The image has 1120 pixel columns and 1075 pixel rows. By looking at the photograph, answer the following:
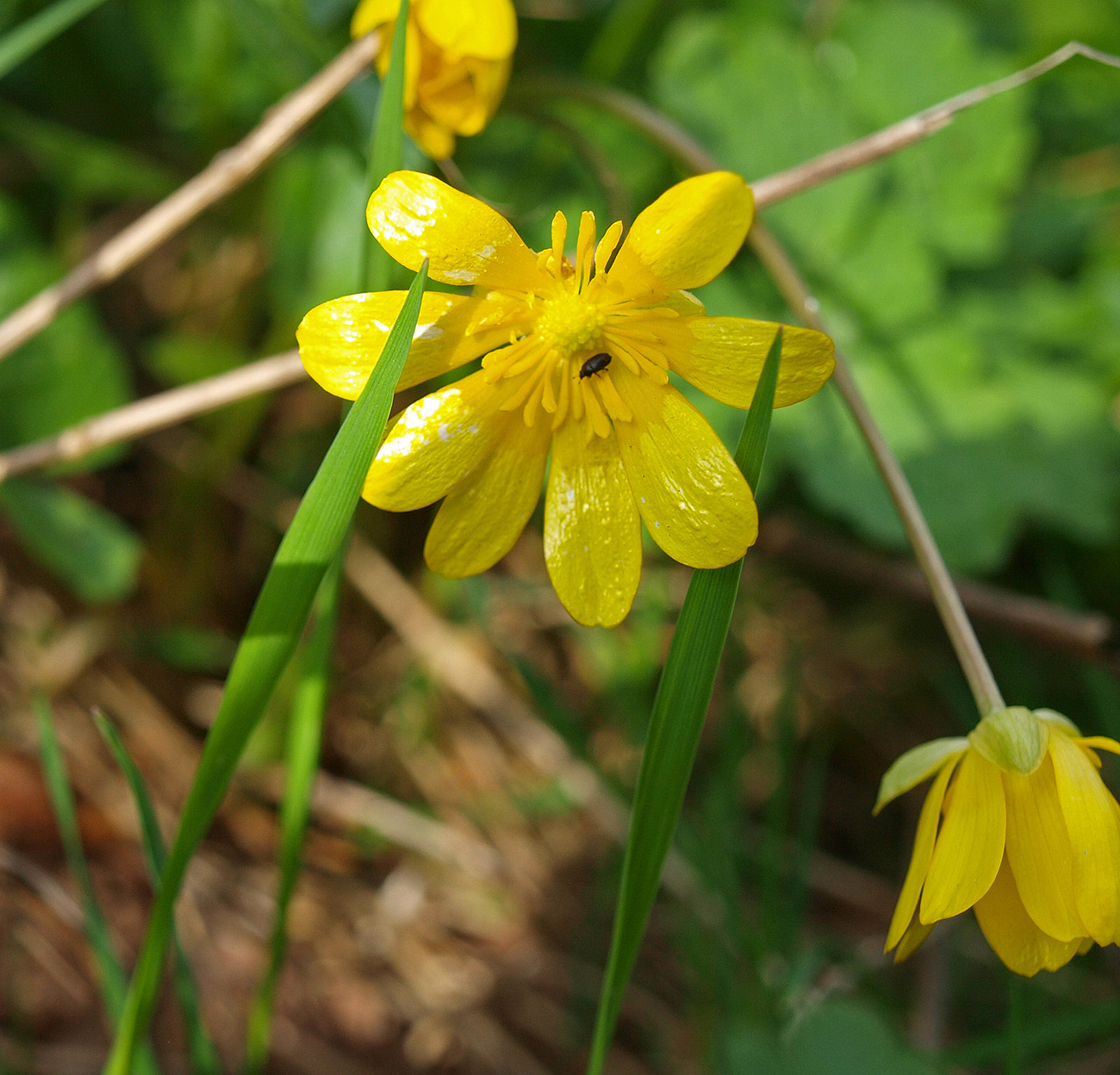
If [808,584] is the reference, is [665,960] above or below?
below

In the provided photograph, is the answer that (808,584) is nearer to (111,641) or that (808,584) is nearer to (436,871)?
(436,871)

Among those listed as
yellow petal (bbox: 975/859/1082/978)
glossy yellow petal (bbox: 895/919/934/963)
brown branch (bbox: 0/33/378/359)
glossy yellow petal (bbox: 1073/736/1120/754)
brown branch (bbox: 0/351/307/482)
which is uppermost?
brown branch (bbox: 0/33/378/359)

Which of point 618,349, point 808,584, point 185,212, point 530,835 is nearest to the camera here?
point 618,349

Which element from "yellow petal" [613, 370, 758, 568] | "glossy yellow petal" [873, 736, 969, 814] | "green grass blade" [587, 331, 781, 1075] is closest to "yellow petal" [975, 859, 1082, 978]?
"glossy yellow petal" [873, 736, 969, 814]

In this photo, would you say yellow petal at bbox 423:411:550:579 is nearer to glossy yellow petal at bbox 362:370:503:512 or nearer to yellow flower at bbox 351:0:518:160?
glossy yellow petal at bbox 362:370:503:512

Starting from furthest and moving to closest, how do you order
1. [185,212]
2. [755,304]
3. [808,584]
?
1. [808,584]
2. [755,304]
3. [185,212]

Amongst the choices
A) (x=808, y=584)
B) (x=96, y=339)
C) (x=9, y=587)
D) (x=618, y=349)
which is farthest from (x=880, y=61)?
(x=9, y=587)

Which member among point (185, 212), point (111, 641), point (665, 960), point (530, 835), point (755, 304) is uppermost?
point (755, 304)

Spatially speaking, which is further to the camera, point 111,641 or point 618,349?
point 111,641
